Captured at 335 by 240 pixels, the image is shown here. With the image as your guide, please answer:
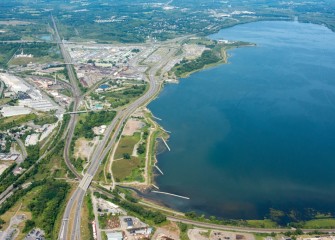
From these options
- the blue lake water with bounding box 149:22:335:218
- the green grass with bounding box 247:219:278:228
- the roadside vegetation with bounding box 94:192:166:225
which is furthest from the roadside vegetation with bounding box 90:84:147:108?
the green grass with bounding box 247:219:278:228

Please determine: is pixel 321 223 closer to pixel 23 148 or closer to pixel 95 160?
pixel 95 160

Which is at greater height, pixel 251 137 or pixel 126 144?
pixel 126 144

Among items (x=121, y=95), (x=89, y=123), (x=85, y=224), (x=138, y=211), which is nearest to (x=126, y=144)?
(x=89, y=123)

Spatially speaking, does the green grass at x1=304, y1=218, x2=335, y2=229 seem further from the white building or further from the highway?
the white building

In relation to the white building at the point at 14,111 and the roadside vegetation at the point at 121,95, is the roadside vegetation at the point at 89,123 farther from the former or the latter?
the white building at the point at 14,111

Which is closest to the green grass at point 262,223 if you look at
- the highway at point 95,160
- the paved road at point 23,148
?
the highway at point 95,160
